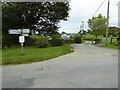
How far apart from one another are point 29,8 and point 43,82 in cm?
1318

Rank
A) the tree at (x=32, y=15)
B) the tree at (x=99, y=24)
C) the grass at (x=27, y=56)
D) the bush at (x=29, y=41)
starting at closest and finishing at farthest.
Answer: the grass at (x=27, y=56), the tree at (x=32, y=15), the bush at (x=29, y=41), the tree at (x=99, y=24)

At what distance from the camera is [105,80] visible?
11.6ft

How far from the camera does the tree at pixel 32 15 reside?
47.5 ft

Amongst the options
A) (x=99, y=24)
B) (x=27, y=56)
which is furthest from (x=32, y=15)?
(x=99, y=24)

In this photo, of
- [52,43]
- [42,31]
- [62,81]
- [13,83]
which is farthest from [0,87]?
[42,31]

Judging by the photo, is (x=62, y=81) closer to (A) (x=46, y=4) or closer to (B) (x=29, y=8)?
(B) (x=29, y=8)

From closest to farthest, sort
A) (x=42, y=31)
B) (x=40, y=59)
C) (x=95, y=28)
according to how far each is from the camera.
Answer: (x=40, y=59)
(x=42, y=31)
(x=95, y=28)

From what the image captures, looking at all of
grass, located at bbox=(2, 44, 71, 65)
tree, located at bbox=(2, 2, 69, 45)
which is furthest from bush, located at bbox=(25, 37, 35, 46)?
grass, located at bbox=(2, 44, 71, 65)

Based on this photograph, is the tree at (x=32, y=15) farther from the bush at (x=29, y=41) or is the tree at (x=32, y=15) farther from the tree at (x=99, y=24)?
the tree at (x=99, y=24)

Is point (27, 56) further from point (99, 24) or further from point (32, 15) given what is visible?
point (99, 24)

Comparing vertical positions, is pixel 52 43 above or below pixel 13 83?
above

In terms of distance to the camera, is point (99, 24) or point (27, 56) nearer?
point (27, 56)

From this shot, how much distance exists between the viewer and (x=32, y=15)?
15.4m

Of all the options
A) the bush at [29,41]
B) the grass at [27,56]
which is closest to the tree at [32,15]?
the bush at [29,41]
